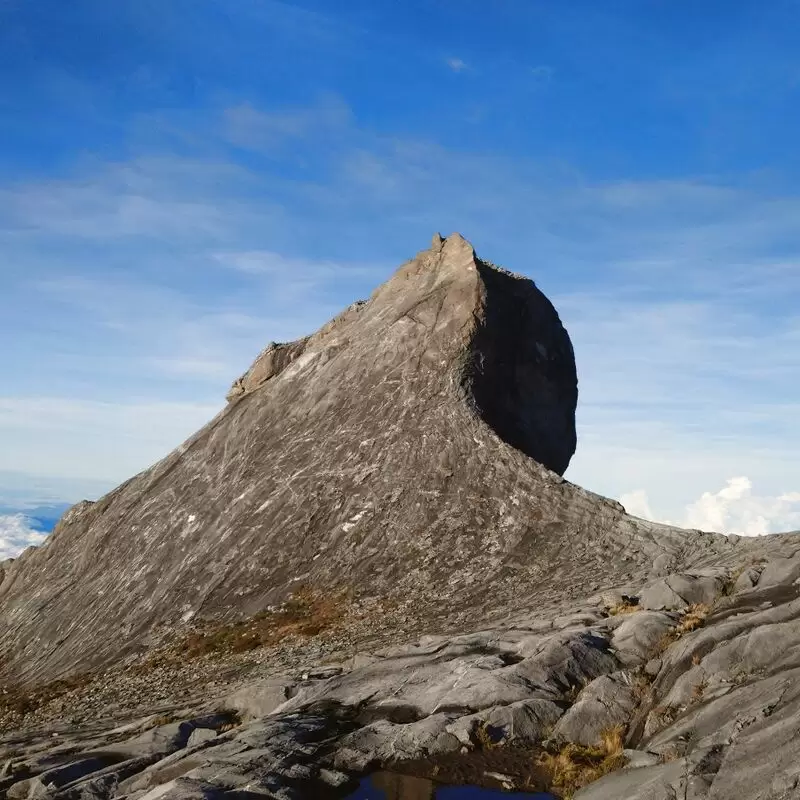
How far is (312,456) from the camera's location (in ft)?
194

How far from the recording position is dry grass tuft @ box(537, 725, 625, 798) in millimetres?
18422

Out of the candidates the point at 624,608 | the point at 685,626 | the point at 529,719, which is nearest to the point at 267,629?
the point at 624,608

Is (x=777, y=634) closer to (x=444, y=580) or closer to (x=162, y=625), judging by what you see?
(x=444, y=580)

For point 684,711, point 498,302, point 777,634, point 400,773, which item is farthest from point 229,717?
point 498,302

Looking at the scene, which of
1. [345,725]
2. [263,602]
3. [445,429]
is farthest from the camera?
[445,429]

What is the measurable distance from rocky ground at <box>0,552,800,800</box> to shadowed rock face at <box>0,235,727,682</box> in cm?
1304

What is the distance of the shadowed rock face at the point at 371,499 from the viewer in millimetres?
47875

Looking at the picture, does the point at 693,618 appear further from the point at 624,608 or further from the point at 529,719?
the point at 529,719

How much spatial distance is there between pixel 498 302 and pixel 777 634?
5026cm

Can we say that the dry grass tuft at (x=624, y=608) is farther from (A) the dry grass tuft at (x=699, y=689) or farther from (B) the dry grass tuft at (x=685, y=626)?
(A) the dry grass tuft at (x=699, y=689)

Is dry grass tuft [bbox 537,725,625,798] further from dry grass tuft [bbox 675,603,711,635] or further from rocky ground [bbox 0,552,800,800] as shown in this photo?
dry grass tuft [bbox 675,603,711,635]

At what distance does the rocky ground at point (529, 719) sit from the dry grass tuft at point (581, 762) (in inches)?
2.0

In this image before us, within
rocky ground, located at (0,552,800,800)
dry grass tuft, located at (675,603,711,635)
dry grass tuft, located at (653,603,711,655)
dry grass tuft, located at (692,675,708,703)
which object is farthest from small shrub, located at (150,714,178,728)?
dry grass tuft, located at (675,603,711,635)

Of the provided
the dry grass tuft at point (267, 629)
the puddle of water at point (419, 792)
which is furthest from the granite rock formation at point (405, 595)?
the dry grass tuft at point (267, 629)
